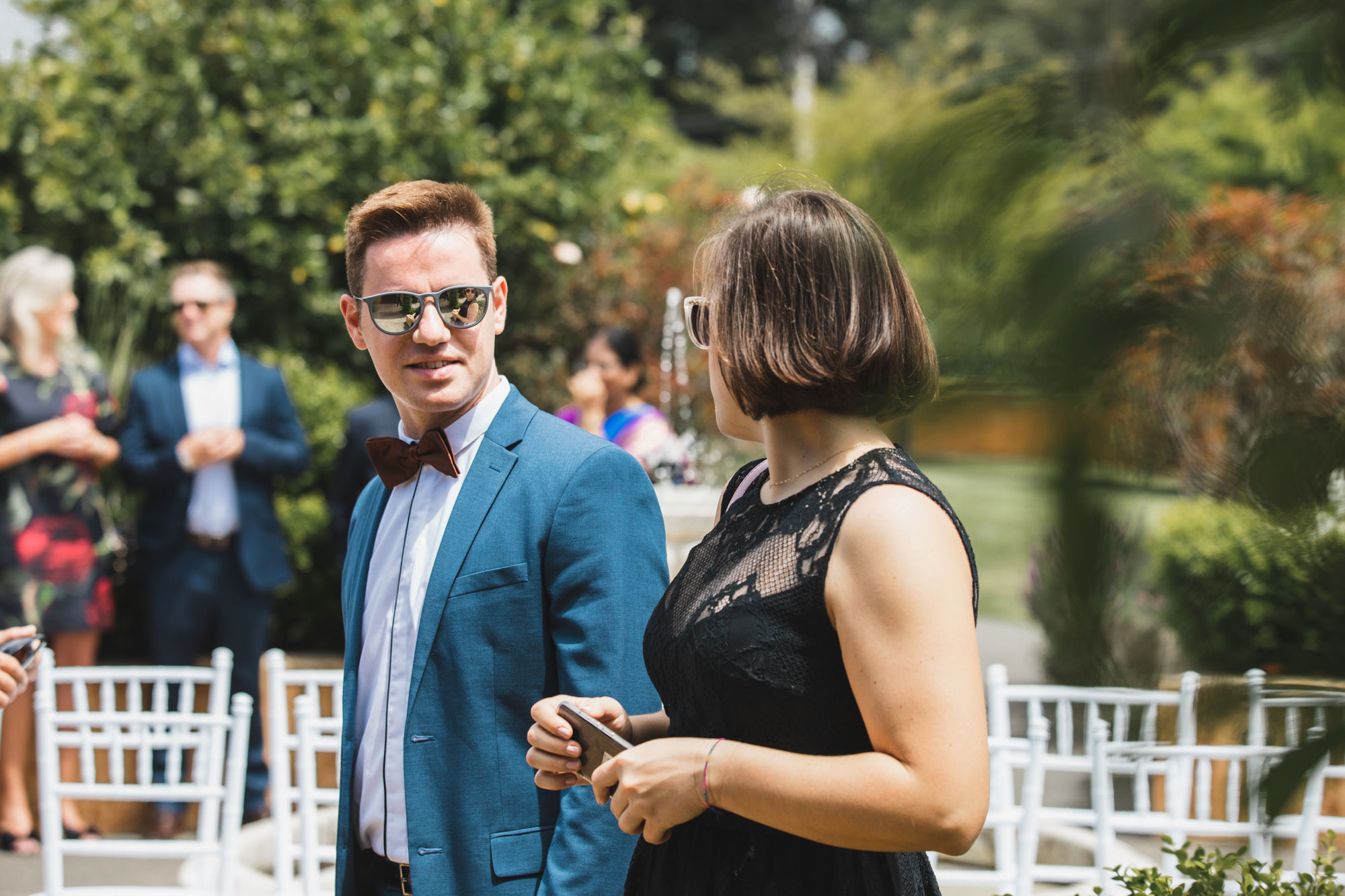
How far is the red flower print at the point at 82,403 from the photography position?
4.45 metres

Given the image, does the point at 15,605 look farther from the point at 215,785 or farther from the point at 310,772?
the point at 310,772

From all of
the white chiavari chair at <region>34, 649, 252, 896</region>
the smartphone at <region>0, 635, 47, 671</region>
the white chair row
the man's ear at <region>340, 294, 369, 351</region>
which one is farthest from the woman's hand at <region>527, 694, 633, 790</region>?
the white chiavari chair at <region>34, 649, 252, 896</region>

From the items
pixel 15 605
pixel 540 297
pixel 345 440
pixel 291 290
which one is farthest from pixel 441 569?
pixel 540 297

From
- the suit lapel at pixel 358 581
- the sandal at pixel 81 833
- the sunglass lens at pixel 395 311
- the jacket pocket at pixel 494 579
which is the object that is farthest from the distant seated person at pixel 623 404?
the jacket pocket at pixel 494 579

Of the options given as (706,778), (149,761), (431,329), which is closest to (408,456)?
(431,329)

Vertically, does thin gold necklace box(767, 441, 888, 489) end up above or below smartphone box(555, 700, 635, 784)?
above

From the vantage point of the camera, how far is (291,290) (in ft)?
22.1

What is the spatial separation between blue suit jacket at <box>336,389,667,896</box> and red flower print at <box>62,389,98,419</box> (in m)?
3.15

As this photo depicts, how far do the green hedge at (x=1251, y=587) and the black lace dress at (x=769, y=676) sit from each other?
2.06ft

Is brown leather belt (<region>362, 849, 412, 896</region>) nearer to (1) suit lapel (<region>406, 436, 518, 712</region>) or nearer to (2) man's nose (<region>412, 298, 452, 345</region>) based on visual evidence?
(1) suit lapel (<region>406, 436, 518, 712</region>)

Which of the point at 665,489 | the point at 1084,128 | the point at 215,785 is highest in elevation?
the point at 1084,128

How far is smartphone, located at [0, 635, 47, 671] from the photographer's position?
6.79 feet

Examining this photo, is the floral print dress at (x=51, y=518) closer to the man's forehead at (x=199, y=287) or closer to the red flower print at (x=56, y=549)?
the red flower print at (x=56, y=549)

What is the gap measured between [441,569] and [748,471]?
51 centimetres
